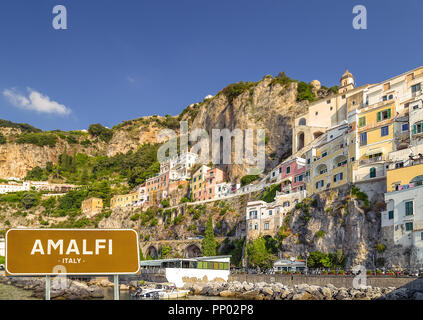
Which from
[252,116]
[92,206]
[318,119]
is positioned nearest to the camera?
[318,119]

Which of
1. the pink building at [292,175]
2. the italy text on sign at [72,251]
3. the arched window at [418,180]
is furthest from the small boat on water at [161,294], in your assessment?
the italy text on sign at [72,251]

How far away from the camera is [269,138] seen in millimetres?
86750

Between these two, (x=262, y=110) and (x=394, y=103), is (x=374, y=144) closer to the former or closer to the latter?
(x=394, y=103)

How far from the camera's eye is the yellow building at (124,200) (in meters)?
107

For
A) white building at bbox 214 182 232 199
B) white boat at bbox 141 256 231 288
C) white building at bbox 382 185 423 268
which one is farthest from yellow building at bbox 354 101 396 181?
white building at bbox 214 182 232 199

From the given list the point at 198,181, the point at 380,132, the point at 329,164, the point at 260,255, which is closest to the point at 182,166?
the point at 198,181

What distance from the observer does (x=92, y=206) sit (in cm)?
11412

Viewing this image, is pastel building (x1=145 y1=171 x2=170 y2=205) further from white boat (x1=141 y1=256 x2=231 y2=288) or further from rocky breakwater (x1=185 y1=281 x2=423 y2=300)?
rocky breakwater (x1=185 y1=281 x2=423 y2=300)

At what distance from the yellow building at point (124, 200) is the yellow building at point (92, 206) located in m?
3.69

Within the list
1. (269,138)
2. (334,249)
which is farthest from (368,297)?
(269,138)

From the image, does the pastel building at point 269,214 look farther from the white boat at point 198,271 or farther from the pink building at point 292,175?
the white boat at point 198,271

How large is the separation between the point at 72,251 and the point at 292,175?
54.3 metres

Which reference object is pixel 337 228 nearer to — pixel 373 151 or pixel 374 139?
pixel 373 151
